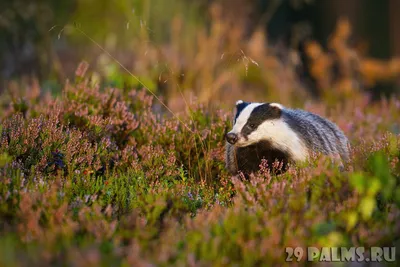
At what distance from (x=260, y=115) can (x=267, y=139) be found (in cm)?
21

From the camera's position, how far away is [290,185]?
3.77 m

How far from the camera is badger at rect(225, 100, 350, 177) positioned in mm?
4734

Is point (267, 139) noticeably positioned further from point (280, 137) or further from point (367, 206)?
point (367, 206)

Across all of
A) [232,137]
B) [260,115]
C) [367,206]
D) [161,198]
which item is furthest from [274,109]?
[367,206]

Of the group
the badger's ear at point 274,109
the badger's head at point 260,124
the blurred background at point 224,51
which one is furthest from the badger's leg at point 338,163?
the blurred background at point 224,51

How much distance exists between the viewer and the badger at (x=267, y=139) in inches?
186

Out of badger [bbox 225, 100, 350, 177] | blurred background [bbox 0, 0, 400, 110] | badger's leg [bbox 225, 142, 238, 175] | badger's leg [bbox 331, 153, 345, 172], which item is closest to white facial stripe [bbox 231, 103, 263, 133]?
badger [bbox 225, 100, 350, 177]

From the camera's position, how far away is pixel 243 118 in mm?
4816

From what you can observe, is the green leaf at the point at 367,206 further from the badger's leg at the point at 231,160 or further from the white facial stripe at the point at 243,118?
the badger's leg at the point at 231,160

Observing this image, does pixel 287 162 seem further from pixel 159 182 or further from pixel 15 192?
pixel 15 192

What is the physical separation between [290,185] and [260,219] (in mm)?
491

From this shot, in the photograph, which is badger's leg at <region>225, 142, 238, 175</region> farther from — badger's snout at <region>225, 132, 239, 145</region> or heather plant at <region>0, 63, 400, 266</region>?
badger's snout at <region>225, 132, 239, 145</region>

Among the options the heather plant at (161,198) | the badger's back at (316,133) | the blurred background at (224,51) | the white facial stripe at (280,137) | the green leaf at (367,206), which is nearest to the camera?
the heather plant at (161,198)

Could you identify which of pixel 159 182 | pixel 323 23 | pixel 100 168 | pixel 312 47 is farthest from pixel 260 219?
pixel 323 23
